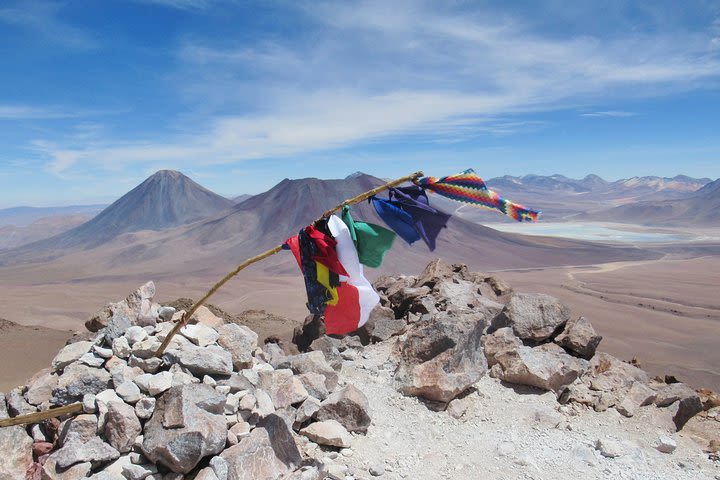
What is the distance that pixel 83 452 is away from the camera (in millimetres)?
3539

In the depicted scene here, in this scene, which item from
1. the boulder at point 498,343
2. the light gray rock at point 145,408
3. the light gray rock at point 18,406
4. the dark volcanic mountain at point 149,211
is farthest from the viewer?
the dark volcanic mountain at point 149,211

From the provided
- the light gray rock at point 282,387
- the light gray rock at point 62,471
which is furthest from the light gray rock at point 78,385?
the light gray rock at point 282,387

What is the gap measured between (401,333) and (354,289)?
381 cm

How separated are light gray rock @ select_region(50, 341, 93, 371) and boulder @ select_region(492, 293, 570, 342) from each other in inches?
194

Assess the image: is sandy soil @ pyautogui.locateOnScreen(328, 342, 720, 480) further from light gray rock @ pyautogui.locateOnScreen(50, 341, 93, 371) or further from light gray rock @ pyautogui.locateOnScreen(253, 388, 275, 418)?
light gray rock @ pyautogui.locateOnScreen(50, 341, 93, 371)

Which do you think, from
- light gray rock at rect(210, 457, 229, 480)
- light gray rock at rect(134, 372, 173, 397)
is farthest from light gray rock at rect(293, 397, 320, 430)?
light gray rock at rect(134, 372, 173, 397)

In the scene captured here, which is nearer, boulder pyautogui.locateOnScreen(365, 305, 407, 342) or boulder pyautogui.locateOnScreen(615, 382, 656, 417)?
boulder pyautogui.locateOnScreen(615, 382, 656, 417)

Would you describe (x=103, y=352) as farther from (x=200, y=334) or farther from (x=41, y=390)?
(x=200, y=334)

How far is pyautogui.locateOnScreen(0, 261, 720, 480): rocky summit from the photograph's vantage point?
12.0 ft

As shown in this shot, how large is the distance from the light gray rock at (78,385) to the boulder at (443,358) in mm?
2948

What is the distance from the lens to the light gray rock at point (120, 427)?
3.64 meters

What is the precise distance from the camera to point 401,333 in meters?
7.18

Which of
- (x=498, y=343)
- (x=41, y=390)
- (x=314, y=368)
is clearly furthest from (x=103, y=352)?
(x=498, y=343)

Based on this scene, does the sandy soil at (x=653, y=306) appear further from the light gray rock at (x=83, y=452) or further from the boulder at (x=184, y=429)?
the light gray rock at (x=83, y=452)
